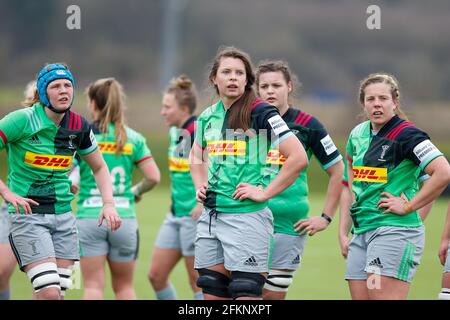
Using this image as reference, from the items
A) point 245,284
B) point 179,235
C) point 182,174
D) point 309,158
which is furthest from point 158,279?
point 245,284

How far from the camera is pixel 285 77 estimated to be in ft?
20.4

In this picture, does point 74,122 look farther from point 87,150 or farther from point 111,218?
point 111,218

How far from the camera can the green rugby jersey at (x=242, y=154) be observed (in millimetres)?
5199

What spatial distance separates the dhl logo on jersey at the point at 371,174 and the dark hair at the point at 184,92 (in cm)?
258

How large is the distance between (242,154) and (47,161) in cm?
132

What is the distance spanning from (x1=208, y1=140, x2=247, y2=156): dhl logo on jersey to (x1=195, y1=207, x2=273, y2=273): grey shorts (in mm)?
372

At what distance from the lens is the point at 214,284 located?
519 cm

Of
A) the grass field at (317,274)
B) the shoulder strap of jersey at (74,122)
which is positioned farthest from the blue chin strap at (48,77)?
the grass field at (317,274)

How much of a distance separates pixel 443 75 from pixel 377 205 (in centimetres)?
3292

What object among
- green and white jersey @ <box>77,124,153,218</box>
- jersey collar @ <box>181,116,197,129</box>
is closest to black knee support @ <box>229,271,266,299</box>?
green and white jersey @ <box>77,124,153,218</box>

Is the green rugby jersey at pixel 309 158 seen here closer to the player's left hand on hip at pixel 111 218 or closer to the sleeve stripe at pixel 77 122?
the player's left hand on hip at pixel 111 218

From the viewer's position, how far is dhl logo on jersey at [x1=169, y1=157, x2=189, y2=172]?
301 inches

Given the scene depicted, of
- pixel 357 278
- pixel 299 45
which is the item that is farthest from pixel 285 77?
pixel 299 45

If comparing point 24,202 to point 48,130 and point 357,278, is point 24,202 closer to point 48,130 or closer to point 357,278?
point 48,130
